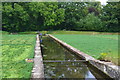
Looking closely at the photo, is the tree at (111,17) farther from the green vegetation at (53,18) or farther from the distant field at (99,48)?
the distant field at (99,48)

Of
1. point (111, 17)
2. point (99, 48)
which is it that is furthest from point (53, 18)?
point (99, 48)

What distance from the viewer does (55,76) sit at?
14.8ft

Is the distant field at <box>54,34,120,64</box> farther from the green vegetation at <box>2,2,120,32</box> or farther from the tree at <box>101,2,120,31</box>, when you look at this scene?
the green vegetation at <box>2,2,120,32</box>

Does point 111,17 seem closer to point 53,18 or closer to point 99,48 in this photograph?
point 53,18

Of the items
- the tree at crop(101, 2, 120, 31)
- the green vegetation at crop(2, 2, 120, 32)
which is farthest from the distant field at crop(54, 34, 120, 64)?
the green vegetation at crop(2, 2, 120, 32)

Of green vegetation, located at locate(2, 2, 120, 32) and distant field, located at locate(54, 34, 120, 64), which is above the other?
green vegetation, located at locate(2, 2, 120, 32)

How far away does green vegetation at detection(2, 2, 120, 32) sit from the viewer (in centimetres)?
3064

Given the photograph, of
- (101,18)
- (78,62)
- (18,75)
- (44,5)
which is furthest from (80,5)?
(18,75)

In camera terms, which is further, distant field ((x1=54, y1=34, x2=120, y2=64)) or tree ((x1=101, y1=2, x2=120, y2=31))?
tree ((x1=101, y1=2, x2=120, y2=31))

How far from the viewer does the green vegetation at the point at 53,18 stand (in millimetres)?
30641

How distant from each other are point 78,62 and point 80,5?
1250 inches

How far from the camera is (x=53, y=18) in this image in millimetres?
32656

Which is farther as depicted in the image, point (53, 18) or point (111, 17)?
point (53, 18)

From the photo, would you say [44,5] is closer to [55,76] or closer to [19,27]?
[19,27]
